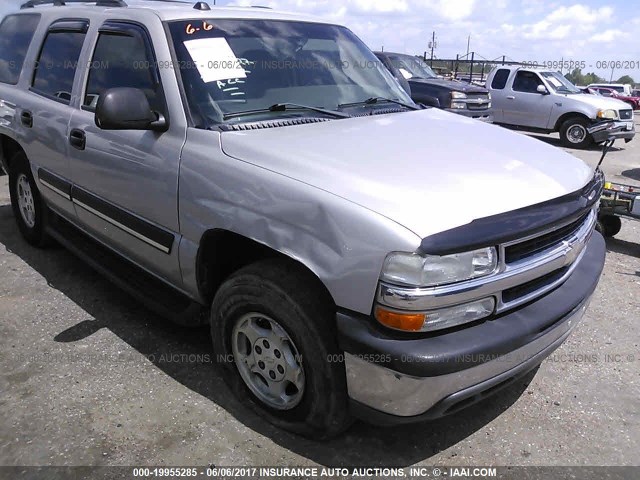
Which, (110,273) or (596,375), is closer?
(596,375)

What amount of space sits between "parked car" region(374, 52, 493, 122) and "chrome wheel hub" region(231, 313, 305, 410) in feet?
30.8

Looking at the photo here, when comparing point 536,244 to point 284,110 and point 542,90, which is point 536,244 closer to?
point 284,110

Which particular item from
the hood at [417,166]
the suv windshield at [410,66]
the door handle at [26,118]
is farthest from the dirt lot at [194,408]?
the suv windshield at [410,66]

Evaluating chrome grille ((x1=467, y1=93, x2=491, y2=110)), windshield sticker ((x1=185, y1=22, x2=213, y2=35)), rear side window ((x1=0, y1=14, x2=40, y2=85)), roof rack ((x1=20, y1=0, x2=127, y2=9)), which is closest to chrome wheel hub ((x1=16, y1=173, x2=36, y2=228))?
rear side window ((x1=0, y1=14, x2=40, y2=85))

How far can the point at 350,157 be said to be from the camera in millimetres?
2527

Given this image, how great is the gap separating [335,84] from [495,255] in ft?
5.55

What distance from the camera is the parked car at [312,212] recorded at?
2.16 meters

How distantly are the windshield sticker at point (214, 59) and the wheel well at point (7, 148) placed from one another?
2.65 meters

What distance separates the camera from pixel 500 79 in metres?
14.6

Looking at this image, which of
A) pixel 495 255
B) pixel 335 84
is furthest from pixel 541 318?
pixel 335 84

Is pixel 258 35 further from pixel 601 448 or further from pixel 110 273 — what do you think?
pixel 601 448

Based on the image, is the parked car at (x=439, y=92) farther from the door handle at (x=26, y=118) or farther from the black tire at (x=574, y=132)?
the door handle at (x=26, y=118)

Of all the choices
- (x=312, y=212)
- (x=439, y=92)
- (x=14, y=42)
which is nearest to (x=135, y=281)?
(x=312, y=212)

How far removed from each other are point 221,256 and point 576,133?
40.8ft
